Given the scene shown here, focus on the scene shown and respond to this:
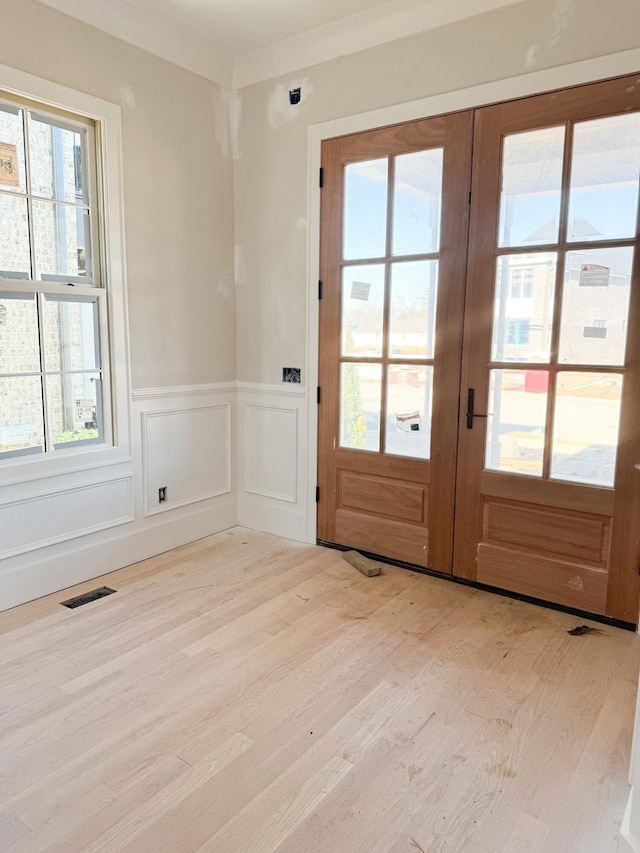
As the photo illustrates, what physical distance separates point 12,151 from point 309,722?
274 cm

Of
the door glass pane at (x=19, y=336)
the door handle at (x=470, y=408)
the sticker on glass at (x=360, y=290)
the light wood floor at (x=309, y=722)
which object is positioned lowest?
the light wood floor at (x=309, y=722)

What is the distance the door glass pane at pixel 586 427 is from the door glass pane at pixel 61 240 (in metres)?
2.45

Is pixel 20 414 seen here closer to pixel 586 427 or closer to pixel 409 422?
pixel 409 422

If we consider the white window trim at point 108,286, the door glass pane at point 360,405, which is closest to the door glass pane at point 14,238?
the white window trim at point 108,286

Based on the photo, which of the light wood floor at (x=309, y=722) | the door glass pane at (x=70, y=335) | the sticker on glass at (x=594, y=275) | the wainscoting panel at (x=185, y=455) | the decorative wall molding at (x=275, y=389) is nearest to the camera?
the light wood floor at (x=309, y=722)

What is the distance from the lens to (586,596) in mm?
2699

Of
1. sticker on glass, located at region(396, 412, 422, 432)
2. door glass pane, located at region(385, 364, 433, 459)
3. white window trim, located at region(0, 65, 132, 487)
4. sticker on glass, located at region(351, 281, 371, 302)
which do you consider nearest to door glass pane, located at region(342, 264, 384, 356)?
sticker on glass, located at region(351, 281, 371, 302)

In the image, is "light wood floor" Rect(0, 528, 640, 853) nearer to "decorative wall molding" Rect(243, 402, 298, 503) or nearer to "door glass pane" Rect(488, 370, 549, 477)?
"door glass pane" Rect(488, 370, 549, 477)

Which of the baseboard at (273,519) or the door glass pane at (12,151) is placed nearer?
the door glass pane at (12,151)

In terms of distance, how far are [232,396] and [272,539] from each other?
3.19ft

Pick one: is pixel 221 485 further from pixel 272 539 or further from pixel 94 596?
pixel 94 596

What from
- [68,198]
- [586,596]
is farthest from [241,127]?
[586,596]

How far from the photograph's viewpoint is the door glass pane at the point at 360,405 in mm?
3293

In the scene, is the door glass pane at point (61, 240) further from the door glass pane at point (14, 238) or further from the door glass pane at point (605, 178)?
the door glass pane at point (605, 178)
